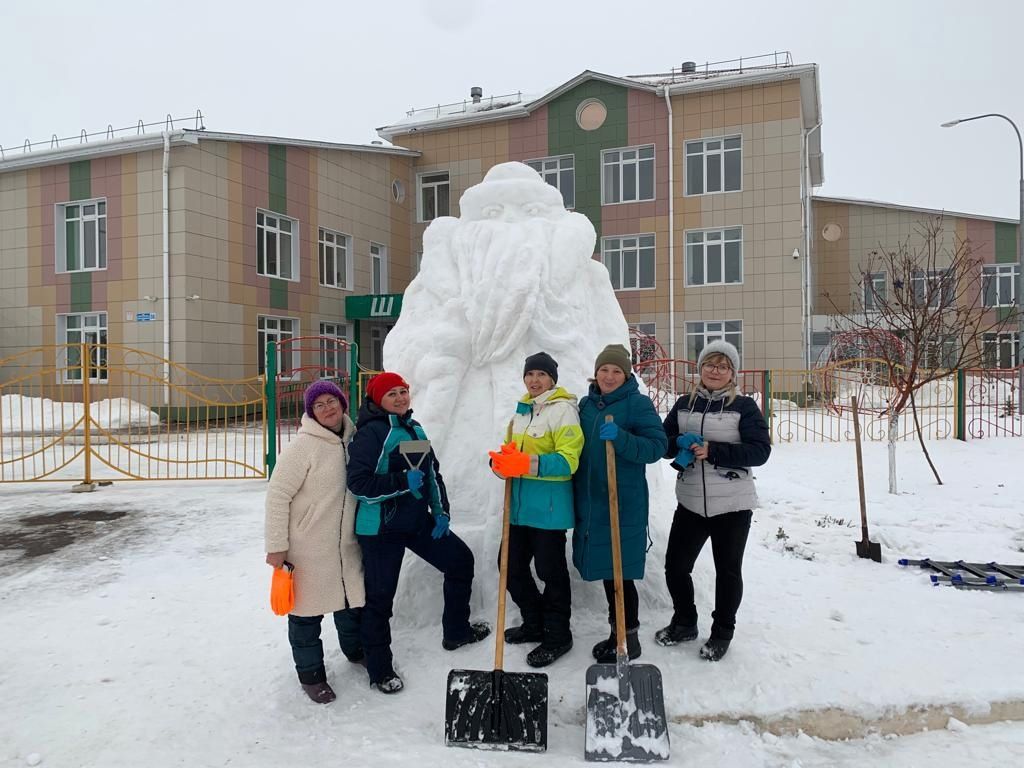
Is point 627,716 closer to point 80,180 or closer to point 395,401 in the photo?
point 395,401

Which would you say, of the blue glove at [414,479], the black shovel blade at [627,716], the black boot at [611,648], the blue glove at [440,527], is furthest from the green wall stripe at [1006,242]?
the blue glove at [414,479]

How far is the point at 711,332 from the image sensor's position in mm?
18156

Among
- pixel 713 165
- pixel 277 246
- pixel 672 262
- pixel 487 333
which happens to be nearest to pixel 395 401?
pixel 487 333

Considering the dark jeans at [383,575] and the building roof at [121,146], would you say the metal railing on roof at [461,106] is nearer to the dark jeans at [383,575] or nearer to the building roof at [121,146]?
the building roof at [121,146]

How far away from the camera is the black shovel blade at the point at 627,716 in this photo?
266cm

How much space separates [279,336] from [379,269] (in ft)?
14.4

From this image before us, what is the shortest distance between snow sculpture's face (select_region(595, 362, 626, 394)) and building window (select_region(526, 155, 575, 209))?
54.4 ft

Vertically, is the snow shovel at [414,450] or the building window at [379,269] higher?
the building window at [379,269]

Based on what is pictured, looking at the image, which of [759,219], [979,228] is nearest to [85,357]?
[759,219]

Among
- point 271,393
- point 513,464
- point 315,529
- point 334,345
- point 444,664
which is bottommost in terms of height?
point 444,664

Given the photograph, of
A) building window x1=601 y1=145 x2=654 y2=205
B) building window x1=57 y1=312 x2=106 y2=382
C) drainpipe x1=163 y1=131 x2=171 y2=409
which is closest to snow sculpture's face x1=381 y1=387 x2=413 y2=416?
drainpipe x1=163 y1=131 x2=171 y2=409

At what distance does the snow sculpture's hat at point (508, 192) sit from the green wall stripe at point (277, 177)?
13.5 metres

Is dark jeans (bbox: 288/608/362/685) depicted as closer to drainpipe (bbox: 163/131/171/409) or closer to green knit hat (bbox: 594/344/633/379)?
green knit hat (bbox: 594/344/633/379)

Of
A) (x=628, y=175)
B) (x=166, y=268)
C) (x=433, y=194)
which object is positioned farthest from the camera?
(x=433, y=194)
